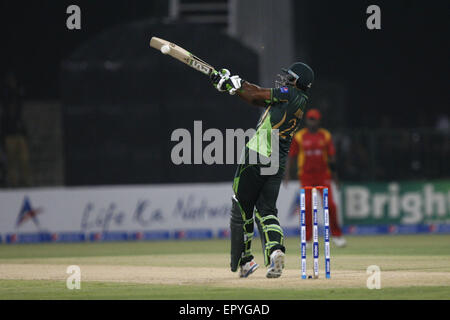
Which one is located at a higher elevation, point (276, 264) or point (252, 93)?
point (252, 93)

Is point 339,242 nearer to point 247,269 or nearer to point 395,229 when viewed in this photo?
point 395,229

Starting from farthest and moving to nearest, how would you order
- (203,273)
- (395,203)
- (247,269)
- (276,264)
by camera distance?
1. (395,203)
2. (203,273)
3. (247,269)
4. (276,264)

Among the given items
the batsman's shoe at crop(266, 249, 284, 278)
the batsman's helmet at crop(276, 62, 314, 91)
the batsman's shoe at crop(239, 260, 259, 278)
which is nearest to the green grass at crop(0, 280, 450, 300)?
the batsman's shoe at crop(266, 249, 284, 278)

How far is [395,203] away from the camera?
66.6ft

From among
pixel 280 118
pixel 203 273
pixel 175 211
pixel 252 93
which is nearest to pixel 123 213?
pixel 175 211

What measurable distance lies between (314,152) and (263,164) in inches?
231

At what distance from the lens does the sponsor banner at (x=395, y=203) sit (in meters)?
20.2

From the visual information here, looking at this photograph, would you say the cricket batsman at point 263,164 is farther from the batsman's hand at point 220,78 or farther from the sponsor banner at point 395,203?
the sponsor banner at point 395,203

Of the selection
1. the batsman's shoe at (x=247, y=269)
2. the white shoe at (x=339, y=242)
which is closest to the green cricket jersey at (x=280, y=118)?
the batsman's shoe at (x=247, y=269)

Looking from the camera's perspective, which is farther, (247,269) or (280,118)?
(247,269)

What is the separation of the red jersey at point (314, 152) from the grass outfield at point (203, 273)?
136 centimetres

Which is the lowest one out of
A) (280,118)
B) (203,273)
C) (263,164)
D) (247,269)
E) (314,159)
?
(203,273)

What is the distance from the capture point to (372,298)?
352 inches
